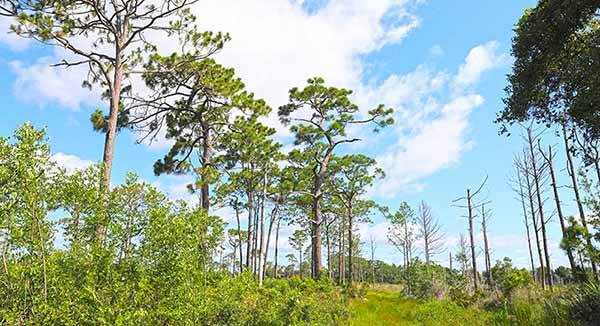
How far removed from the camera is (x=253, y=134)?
51.2ft

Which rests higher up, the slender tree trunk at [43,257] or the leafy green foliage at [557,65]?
the leafy green foliage at [557,65]

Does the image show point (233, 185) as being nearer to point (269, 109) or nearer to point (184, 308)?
point (269, 109)

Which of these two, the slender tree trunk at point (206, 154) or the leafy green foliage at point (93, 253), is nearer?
the leafy green foliage at point (93, 253)

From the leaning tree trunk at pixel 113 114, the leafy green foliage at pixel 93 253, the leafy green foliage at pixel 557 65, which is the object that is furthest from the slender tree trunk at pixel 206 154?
the leafy green foliage at pixel 557 65

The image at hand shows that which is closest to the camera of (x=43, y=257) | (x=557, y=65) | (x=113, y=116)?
(x=43, y=257)

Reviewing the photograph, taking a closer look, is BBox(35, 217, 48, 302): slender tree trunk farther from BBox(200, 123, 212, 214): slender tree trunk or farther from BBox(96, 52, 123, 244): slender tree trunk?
BBox(200, 123, 212, 214): slender tree trunk

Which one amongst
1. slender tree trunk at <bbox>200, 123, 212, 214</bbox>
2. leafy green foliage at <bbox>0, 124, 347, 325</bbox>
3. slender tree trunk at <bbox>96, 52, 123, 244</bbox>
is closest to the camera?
leafy green foliage at <bbox>0, 124, 347, 325</bbox>

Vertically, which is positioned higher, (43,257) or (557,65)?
(557,65)

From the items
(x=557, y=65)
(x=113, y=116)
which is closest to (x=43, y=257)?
(x=113, y=116)

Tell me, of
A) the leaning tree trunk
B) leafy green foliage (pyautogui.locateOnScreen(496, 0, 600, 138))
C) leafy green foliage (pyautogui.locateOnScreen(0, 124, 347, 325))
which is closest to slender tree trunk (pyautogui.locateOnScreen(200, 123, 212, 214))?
the leaning tree trunk

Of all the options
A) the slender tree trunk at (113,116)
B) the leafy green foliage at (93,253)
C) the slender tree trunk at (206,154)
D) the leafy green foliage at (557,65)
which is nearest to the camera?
the leafy green foliage at (93,253)

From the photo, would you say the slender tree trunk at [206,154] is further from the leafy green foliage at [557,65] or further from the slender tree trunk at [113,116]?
the leafy green foliage at [557,65]

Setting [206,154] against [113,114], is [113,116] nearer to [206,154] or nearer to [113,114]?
[113,114]

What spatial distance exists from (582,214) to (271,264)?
3359cm
